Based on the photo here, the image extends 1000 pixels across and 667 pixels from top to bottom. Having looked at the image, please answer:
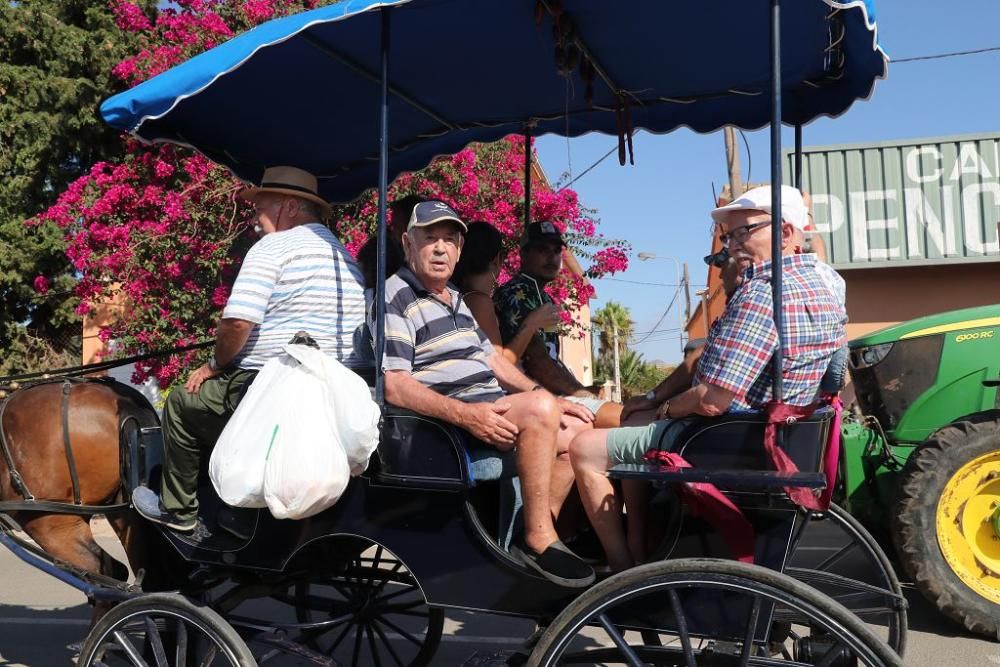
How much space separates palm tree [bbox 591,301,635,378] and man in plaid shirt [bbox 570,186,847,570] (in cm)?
3432

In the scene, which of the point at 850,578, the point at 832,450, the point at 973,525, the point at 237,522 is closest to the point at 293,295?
the point at 237,522

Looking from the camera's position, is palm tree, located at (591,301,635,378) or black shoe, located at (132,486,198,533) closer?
black shoe, located at (132,486,198,533)

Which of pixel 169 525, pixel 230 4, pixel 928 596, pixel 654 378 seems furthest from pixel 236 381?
pixel 654 378

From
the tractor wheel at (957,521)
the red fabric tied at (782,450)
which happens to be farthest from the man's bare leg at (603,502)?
the tractor wheel at (957,521)

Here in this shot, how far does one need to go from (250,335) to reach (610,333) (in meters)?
37.0

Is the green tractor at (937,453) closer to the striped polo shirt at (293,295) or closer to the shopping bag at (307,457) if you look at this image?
the striped polo shirt at (293,295)

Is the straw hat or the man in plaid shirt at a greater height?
the straw hat

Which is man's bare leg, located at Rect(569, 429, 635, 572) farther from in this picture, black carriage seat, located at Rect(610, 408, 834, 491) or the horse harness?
the horse harness

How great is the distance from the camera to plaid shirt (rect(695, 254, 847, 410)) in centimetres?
272

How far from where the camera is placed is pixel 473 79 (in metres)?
4.33

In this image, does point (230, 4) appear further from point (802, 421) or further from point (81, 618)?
point (802, 421)

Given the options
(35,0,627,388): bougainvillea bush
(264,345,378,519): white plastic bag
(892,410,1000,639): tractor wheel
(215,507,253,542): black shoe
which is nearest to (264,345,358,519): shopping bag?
(264,345,378,519): white plastic bag

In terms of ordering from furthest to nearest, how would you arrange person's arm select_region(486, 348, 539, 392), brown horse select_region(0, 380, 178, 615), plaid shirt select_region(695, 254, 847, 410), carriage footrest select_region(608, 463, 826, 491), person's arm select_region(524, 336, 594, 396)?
person's arm select_region(524, 336, 594, 396)
brown horse select_region(0, 380, 178, 615)
person's arm select_region(486, 348, 539, 392)
plaid shirt select_region(695, 254, 847, 410)
carriage footrest select_region(608, 463, 826, 491)

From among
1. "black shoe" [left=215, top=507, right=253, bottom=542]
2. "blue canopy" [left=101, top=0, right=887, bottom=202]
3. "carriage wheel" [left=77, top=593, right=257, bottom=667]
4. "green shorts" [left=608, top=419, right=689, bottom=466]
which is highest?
"blue canopy" [left=101, top=0, right=887, bottom=202]
